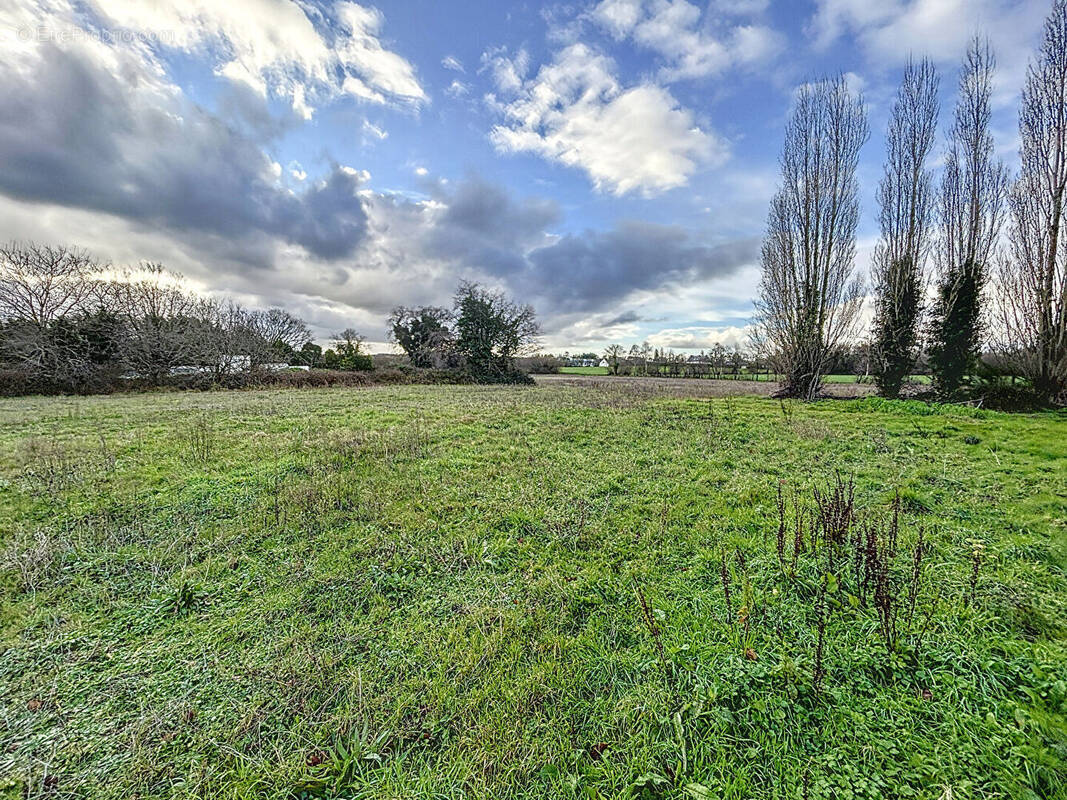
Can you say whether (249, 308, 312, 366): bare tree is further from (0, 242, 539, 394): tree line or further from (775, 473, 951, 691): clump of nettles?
(775, 473, 951, 691): clump of nettles

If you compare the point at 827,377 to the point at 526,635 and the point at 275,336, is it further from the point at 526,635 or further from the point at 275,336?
the point at 275,336

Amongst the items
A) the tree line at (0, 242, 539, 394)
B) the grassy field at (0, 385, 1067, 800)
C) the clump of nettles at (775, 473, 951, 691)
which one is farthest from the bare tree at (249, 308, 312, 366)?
the clump of nettles at (775, 473, 951, 691)

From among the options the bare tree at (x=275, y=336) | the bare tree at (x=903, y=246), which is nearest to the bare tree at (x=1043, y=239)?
the bare tree at (x=903, y=246)

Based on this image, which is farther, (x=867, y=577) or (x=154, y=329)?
(x=154, y=329)

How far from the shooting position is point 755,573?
3.32 meters

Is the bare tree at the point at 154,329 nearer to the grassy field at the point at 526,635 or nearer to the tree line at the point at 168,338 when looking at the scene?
the tree line at the point at 168,338

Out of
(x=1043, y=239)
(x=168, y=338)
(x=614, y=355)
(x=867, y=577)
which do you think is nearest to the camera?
(x=867, y=577)

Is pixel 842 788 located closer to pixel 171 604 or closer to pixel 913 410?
pixel 171 604

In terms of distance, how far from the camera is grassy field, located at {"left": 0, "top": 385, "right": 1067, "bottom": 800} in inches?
72.6

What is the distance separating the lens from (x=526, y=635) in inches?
109

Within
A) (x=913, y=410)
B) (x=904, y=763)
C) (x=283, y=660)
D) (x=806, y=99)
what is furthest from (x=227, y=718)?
(x=806, y=99)

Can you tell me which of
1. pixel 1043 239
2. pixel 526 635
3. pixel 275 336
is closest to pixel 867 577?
pixel 526 635

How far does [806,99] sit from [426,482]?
23.2 metres

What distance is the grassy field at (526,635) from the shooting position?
1.84 m
